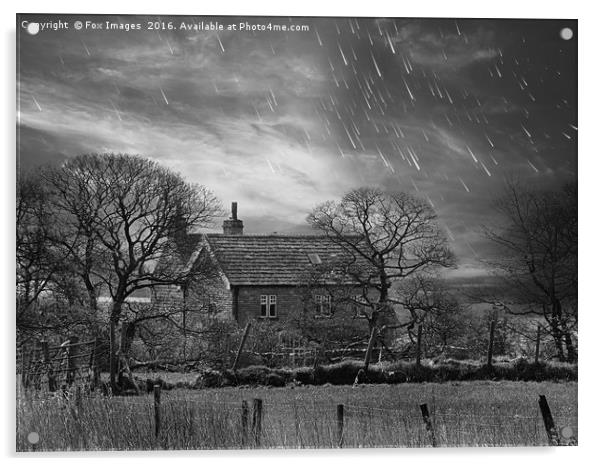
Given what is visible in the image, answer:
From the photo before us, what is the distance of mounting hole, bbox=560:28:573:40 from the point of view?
668 centimetres

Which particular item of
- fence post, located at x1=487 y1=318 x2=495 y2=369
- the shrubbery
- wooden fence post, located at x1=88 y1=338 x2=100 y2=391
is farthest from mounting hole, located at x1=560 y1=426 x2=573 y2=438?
wooden fence post, located at x1=88 y1=338 x2=100 y2=391

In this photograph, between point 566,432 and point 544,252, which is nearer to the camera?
point 566,432

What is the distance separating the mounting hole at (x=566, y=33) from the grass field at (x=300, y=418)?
113 inches

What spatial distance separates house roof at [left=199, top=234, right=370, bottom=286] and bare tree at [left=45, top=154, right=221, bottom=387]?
312 mm

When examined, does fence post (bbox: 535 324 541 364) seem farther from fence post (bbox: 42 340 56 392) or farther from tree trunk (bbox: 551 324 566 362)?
fence post (bbox: 42 340 56 392)

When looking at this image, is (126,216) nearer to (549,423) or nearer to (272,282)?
(272,282)

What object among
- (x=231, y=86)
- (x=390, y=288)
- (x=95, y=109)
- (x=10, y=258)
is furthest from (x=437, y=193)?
(x=10, y=258)

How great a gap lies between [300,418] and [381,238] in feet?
5.23

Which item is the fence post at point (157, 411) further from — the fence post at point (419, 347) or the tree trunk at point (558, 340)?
the tree trunk at point (558, 340)

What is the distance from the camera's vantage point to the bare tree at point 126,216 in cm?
652

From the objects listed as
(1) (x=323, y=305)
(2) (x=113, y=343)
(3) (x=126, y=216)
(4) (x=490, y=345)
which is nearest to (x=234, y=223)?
(3) (x=126, y=216)

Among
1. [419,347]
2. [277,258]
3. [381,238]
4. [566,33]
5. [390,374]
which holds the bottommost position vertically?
[390,374]

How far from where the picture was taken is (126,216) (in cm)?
661

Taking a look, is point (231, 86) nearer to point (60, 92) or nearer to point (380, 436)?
point (60, 92)
